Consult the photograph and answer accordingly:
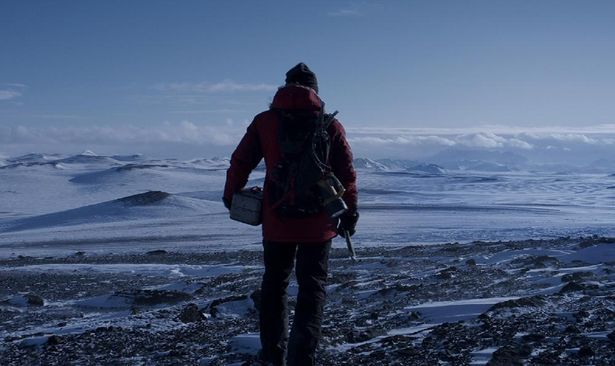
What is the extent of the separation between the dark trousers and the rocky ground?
0.60 meters

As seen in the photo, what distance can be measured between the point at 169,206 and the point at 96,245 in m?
20.1

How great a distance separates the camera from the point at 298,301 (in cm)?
423

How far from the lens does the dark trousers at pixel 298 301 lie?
4129 millimetres

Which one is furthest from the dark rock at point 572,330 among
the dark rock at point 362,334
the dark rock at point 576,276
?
the dark rock at point 576,276

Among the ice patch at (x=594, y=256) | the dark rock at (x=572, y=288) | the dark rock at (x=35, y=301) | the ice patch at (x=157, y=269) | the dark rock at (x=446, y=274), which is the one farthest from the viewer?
the ice patch at (x=157, y=269)

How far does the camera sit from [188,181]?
242 feet

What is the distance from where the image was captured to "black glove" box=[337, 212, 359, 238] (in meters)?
4.25

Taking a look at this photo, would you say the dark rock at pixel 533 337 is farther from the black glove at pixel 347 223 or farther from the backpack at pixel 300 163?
the backpack at pixel 300 163

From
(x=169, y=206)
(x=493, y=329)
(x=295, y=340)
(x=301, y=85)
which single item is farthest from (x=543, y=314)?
(x=169, y=206)

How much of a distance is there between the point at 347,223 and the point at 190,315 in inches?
117

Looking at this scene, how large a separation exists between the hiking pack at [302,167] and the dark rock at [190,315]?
2863mm

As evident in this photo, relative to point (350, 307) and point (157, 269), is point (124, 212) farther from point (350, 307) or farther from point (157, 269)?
point (350, 307)

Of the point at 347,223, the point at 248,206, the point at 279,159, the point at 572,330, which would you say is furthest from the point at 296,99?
the point at 572,330

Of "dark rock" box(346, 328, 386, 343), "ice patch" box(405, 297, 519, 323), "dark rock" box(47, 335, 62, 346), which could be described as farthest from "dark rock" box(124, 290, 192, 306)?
"dark rock" box(346, 328, 386, 343)
